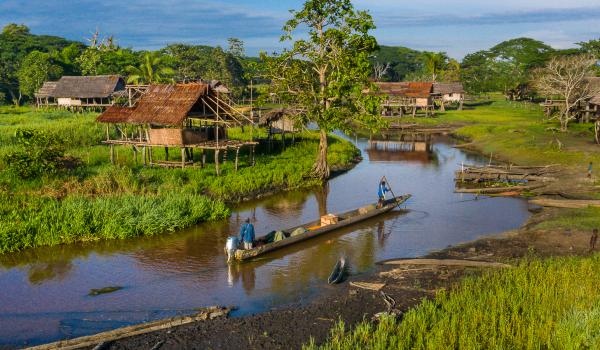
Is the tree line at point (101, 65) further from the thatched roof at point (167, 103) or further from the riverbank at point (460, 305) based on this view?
the riverbank at point (460, 305)

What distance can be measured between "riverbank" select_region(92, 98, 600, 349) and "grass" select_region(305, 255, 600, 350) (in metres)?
0.02

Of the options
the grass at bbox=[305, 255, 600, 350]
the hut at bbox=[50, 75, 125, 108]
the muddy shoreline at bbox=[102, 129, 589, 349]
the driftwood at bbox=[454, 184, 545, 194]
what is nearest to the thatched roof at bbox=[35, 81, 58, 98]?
the hut at bbox=[50, 75, 125, 108]

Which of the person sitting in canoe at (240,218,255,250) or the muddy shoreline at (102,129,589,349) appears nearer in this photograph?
the muddy shoreline at (102,129,589,349)

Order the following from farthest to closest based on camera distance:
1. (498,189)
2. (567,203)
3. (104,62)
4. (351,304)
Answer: (104,62) < (498,189) < (567,203) < (351,304)

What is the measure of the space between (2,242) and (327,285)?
34.8 feet

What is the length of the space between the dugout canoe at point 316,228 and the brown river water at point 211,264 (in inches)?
13.3

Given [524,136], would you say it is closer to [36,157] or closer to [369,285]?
[369,285]

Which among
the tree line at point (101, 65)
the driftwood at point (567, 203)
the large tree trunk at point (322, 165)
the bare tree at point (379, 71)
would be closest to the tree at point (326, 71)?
the large tree trunk at point (322, 165)

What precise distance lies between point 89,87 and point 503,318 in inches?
2120

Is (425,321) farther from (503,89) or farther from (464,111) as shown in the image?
(503,89)

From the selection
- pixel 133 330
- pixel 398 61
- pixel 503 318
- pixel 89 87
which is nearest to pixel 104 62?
pixel 89 87

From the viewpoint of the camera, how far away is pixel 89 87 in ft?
183

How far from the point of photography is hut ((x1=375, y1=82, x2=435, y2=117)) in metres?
62.9

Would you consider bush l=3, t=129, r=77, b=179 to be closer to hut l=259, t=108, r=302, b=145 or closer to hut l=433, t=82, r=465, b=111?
hut l=259, t=108, r=302, b=145
